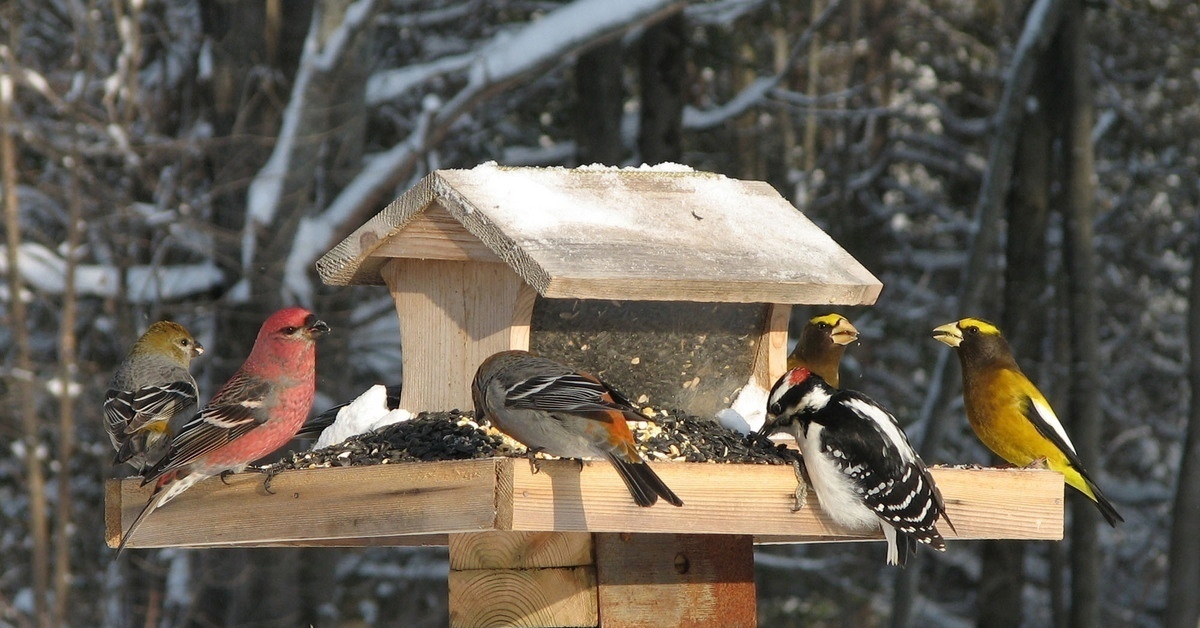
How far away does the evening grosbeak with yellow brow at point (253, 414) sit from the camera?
459 cm

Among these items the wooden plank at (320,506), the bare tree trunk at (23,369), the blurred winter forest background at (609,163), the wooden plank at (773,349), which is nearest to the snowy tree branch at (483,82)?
the blurred winter forest background at (609,163)

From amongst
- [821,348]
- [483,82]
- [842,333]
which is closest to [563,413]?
[842,333]

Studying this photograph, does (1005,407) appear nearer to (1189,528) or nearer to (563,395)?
(563,395)

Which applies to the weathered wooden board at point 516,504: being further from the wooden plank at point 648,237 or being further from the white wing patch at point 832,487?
the wooden plank at point 648,237

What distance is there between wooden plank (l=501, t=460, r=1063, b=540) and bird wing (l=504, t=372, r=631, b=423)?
15 centimetres

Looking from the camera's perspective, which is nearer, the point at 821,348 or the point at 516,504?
the point at 516,504

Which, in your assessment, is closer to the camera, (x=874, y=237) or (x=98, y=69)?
(x=98, y=69)

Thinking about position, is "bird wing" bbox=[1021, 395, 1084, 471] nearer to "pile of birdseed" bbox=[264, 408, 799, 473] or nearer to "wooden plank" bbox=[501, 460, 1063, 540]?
"wooden plank" bbox=[501, 460, 1063, 540]

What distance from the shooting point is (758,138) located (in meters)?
17.5

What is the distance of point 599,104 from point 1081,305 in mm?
4907

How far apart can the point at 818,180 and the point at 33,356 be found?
353 inches

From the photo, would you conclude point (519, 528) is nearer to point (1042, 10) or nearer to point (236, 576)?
point (236, 576)

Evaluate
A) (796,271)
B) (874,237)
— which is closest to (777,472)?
(796,271)

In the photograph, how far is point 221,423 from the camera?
477 centimetres
